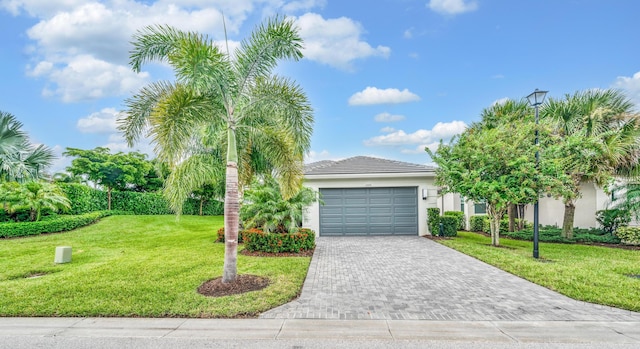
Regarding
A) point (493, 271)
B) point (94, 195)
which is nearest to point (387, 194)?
point (493, 271)

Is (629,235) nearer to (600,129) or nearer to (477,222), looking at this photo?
(600,129)

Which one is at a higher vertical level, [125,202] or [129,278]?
[125,202]

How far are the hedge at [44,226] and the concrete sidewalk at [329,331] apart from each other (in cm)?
1142

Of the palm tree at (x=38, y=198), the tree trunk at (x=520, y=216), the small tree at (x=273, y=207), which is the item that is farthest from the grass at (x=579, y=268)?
the palm tree at (x=38, y=198)

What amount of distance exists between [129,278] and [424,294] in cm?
609

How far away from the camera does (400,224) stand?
45.1ft

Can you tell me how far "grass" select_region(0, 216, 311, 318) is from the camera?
4.87 m

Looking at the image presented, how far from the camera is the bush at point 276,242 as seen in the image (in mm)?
9508

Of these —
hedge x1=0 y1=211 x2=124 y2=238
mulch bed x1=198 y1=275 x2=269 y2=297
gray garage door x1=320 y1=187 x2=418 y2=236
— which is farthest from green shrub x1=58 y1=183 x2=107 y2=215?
mulch bed x1=198 y1=275 x2=269 y2=297

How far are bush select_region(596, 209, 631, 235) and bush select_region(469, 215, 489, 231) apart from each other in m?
4.60

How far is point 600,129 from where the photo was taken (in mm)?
11586

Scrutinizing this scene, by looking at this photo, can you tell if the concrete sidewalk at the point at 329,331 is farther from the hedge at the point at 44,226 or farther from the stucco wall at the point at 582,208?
the hedge at the point at 44,226

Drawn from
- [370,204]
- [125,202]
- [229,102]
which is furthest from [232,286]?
[125,202]

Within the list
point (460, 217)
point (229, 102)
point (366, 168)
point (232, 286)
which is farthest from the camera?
point (460, 217)
